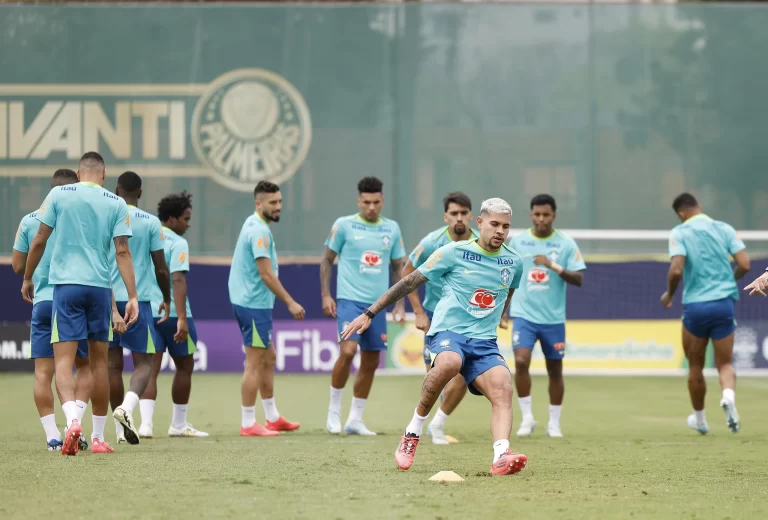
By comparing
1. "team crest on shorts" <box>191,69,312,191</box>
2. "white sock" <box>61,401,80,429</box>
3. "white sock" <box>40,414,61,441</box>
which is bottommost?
"white sock" <box>40,414,61,441</box>

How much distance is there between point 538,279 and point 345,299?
190cm

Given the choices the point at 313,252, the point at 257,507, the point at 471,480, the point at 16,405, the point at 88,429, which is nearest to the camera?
the point at 257,507

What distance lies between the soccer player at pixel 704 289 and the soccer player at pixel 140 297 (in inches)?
195

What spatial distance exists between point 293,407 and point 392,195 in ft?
21.9

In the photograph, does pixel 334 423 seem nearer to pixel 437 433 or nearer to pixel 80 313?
pixel 437 433

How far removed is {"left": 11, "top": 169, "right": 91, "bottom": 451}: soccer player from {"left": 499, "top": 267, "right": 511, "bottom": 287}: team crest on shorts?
10.9ft

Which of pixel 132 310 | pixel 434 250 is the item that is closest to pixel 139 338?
pixel 132 310

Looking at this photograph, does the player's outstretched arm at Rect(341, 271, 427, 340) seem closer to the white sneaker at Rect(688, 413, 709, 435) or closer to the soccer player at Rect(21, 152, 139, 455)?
the soccer player at Rect(21, 152, 139, 455)

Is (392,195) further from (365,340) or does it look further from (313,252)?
(365,340)

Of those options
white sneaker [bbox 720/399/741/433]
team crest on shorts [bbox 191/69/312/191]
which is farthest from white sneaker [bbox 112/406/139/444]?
team crest on shorts [bbox 191/69/312/191]

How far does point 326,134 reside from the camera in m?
20.4

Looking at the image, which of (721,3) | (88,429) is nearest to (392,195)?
(721,3)

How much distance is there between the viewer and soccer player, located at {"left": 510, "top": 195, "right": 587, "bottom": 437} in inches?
459

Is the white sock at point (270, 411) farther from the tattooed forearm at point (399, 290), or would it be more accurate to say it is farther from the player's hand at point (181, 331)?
the tattooed forearm at point (399, 290)
